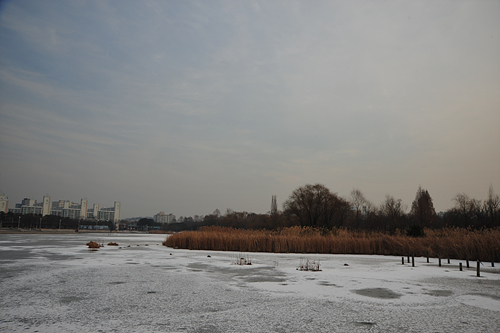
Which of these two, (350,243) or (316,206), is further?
(316,206)

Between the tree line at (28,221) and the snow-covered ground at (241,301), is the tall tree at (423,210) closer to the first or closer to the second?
the snow-covered ground at (241,301)

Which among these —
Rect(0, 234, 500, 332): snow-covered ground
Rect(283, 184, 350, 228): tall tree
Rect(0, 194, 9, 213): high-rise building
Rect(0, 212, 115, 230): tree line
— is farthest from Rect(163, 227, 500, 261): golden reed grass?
Rect(0, 194, 9, 213): high-rise building

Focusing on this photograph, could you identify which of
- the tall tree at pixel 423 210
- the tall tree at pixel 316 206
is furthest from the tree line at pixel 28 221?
the tall tree at pixel 423 210

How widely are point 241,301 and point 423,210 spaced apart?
69089 millimetres

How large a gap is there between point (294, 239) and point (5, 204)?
18747 centimetres

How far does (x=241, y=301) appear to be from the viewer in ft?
18.1

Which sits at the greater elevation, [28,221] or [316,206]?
[316,206]

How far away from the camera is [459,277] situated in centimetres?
860

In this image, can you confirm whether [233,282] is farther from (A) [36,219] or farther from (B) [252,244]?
(A) [36,219]

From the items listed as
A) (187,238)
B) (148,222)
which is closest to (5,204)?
(148,222)

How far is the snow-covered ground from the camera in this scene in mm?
4117

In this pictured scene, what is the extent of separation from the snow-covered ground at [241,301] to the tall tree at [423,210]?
57422 millimetres

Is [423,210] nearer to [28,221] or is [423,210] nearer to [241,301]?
[241,301]

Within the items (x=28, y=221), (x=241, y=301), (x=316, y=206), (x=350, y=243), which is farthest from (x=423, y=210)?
(x=28, y=221)
